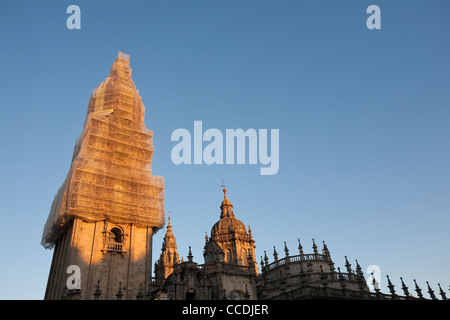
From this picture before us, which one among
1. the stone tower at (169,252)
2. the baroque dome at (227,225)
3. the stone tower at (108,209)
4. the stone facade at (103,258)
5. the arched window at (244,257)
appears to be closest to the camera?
the stone facade at (103,258)

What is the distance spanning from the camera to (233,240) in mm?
52312

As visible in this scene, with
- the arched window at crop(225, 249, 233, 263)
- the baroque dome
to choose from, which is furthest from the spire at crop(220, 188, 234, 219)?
the arched window at crop(225, 249, 233, 263)

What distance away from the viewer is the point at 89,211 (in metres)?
32.0

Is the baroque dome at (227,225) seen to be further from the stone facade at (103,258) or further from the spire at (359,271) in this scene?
the stone facade at (103,258)

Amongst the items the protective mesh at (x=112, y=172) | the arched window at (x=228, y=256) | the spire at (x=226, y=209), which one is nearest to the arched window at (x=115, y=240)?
the protective mesh at (x=112, y=172)

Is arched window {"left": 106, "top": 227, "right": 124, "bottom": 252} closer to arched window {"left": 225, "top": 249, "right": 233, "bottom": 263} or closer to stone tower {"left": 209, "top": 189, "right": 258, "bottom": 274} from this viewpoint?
stone tower {"left": 209, "top": 189, "right": 258, "bottom": 274}

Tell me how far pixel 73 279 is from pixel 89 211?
6.21 m

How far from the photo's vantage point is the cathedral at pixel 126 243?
30703 mm

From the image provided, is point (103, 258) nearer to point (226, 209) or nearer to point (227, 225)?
point (227, 225)

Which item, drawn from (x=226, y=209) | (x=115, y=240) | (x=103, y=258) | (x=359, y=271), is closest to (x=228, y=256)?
(x=226, y=209)

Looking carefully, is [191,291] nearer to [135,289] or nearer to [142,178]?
[135,289]

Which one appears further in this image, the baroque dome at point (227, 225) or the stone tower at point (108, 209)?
the baroque dome at point (227, 225)

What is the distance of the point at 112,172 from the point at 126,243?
755 cm
